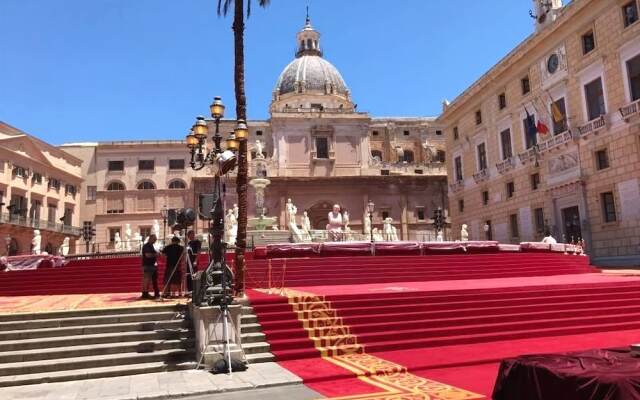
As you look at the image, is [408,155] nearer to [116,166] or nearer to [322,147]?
[322,147]

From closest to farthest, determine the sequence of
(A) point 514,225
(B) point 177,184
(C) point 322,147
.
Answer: (A) point 514,225
(C) point 322,147
(B) point 177,184

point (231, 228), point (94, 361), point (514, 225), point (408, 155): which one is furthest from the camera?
point (408, 155)

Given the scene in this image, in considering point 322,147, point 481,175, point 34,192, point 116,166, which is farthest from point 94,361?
point 116,166

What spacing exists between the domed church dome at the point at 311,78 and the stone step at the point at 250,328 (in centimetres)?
6285

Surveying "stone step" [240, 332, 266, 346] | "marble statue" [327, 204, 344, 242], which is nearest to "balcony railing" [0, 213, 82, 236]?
"marble statue" [327, 204, 344, 242]

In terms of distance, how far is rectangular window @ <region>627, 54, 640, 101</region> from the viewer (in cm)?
2403

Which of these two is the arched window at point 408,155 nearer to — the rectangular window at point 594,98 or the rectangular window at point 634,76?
the rectangular window at point 594,98

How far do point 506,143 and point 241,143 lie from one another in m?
26.9

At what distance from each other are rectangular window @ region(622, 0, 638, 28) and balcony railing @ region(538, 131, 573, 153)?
20.2 ft

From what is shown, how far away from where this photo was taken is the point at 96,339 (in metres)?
9.63

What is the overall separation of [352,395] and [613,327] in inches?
315

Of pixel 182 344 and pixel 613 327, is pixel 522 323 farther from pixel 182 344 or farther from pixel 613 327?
pixel 182 344

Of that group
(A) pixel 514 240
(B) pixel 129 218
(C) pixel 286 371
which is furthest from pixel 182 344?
(B) pixel 129 218

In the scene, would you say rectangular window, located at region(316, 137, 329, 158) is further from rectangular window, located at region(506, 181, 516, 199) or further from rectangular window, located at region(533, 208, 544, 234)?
rectangular window, located at region(533, 208, 544, 234)
